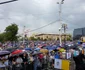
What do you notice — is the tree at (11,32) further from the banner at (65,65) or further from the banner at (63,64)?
the banner at (65,65)

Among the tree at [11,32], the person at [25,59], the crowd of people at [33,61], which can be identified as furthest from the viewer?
the tree at [11,32]

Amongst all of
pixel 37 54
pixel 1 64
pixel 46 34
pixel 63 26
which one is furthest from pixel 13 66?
pixel 46 34

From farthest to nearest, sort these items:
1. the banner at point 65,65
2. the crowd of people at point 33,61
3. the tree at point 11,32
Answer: the tree at point 11,32 → the banner at point 65,65 → the crowd of people at point 33,61

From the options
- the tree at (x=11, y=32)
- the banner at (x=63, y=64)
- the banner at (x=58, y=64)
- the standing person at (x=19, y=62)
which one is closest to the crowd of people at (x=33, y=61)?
the standing person at (x=19, y=62)

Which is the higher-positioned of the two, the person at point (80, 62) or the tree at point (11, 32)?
the tree at point (11, 32)

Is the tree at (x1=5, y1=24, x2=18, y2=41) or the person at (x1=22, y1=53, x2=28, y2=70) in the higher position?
the tree at (x1=5, y1=24, x2=18, y2=41)

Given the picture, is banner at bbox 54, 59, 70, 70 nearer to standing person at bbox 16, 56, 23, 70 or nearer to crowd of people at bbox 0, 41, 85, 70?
crowd of people at bbox 0, 41, 85, 70

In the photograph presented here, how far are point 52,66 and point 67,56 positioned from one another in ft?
4.19

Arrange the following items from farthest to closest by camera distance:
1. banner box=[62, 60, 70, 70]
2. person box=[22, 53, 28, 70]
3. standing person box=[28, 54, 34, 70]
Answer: standing person box=[28, 54, 34, 70], person box=[22, 53, 28, 70], banner box=[62, 60, 70, 70]

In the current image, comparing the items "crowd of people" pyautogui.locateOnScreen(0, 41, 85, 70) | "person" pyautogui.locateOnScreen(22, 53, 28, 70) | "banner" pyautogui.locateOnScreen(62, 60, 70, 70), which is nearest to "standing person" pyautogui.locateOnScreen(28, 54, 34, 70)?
"crowd of people" pyautogui.locateOnScreen(0, 41, 85, 70)

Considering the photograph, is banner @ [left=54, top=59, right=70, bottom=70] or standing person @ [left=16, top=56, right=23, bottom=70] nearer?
standing person @ [left=16, top=56, right=23, bottom=70]

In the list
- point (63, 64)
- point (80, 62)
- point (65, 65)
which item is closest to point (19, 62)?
point (63, 64)

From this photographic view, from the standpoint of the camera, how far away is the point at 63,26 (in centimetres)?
4275

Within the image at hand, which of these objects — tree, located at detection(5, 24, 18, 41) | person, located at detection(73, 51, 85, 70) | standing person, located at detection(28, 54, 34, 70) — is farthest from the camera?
tree, located at detection(5, 24, 18, 41)
